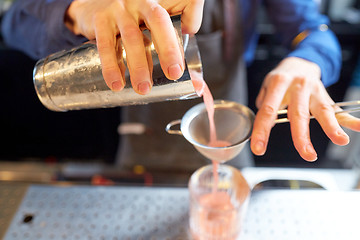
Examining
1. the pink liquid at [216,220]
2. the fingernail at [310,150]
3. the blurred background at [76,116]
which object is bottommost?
the blurred background at [76,116]

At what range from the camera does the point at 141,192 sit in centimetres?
73

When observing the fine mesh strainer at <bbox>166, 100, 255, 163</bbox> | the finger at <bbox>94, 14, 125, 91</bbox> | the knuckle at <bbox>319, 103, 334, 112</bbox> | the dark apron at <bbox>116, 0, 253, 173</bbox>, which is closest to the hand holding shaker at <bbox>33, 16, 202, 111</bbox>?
the finger at <bbox>94, 14, 125, 91</bbox>

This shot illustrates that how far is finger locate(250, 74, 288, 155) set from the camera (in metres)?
0.55

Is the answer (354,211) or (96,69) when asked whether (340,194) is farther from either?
(96,69)

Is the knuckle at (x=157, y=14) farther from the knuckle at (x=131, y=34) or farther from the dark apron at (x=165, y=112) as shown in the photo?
the dark apron at (x=165, y=112)

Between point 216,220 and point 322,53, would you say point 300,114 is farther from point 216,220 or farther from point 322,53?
point 322,53

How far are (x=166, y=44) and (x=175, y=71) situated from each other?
0.04 meters

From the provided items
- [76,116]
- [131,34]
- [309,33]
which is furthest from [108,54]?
[76,116]

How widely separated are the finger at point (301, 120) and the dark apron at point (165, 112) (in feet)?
1.15

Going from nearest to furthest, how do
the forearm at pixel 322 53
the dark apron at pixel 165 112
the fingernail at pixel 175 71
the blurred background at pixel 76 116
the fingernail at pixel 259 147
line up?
the fingernail at pixel 175 71 < the fingernail at pixel 259 147 < the forearm at pixel 322 53 < the dark apron at pixel 165 112 < the blurred background at pixel 76 116

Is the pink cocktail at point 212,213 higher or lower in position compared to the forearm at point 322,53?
lower

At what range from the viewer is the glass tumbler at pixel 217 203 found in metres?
0.59

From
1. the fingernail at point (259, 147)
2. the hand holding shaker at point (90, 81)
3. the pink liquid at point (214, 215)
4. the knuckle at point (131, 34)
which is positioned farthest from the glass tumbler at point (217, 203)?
the knuckle at point (131, 34)

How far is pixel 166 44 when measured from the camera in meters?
0.44
